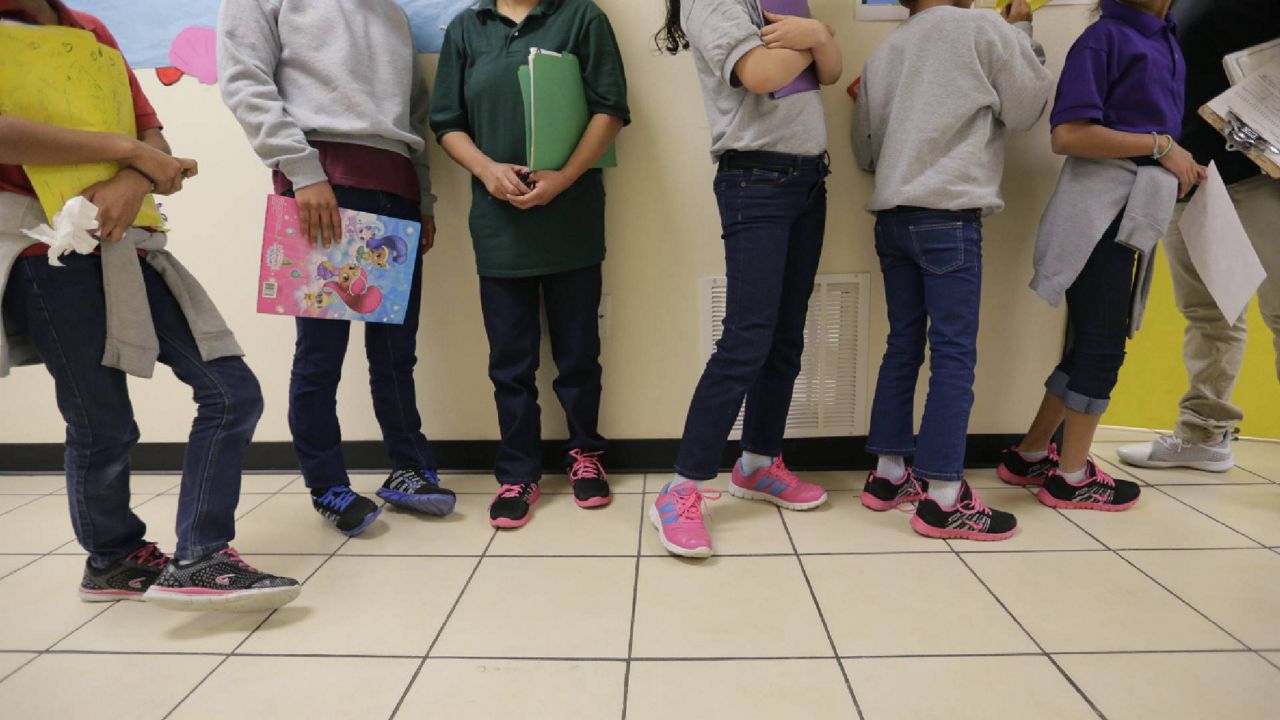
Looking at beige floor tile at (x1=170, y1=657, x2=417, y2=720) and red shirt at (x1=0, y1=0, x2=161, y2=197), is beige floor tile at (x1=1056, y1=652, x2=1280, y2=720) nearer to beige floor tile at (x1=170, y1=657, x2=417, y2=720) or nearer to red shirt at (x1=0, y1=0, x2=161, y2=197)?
beige floor tile at (x1=170, y1=657, x2=417, y2=720)

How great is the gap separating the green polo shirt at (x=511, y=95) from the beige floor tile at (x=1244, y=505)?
1826 millimetres

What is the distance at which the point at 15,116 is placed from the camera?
3.43ft

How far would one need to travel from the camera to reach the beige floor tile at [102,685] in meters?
1.06

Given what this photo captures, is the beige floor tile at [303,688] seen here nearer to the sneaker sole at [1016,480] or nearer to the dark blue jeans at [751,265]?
the dark blue jeans at [751,265]

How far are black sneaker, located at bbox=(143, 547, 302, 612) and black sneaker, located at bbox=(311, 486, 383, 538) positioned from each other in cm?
32

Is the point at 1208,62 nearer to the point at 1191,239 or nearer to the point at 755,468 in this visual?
the point at 1191,239

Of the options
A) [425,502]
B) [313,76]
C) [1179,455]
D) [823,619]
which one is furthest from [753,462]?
[313,76]

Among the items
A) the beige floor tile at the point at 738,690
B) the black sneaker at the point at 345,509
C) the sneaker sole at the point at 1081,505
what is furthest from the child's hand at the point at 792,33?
the black sneaker at the point at 345,509

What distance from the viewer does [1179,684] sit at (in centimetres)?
106

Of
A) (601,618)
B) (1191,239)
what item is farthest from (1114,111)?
(601,618)

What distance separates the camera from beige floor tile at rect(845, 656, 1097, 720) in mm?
1007

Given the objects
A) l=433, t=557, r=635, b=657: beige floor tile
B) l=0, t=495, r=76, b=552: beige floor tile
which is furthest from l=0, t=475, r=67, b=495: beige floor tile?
l=433, t=557, r=635, b=657: beige floor tile

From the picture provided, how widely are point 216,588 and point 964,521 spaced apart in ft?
5.44

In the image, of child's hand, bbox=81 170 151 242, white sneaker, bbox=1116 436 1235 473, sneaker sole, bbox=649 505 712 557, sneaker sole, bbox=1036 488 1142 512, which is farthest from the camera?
white sneaker, bbox=1116 436 1235 473
